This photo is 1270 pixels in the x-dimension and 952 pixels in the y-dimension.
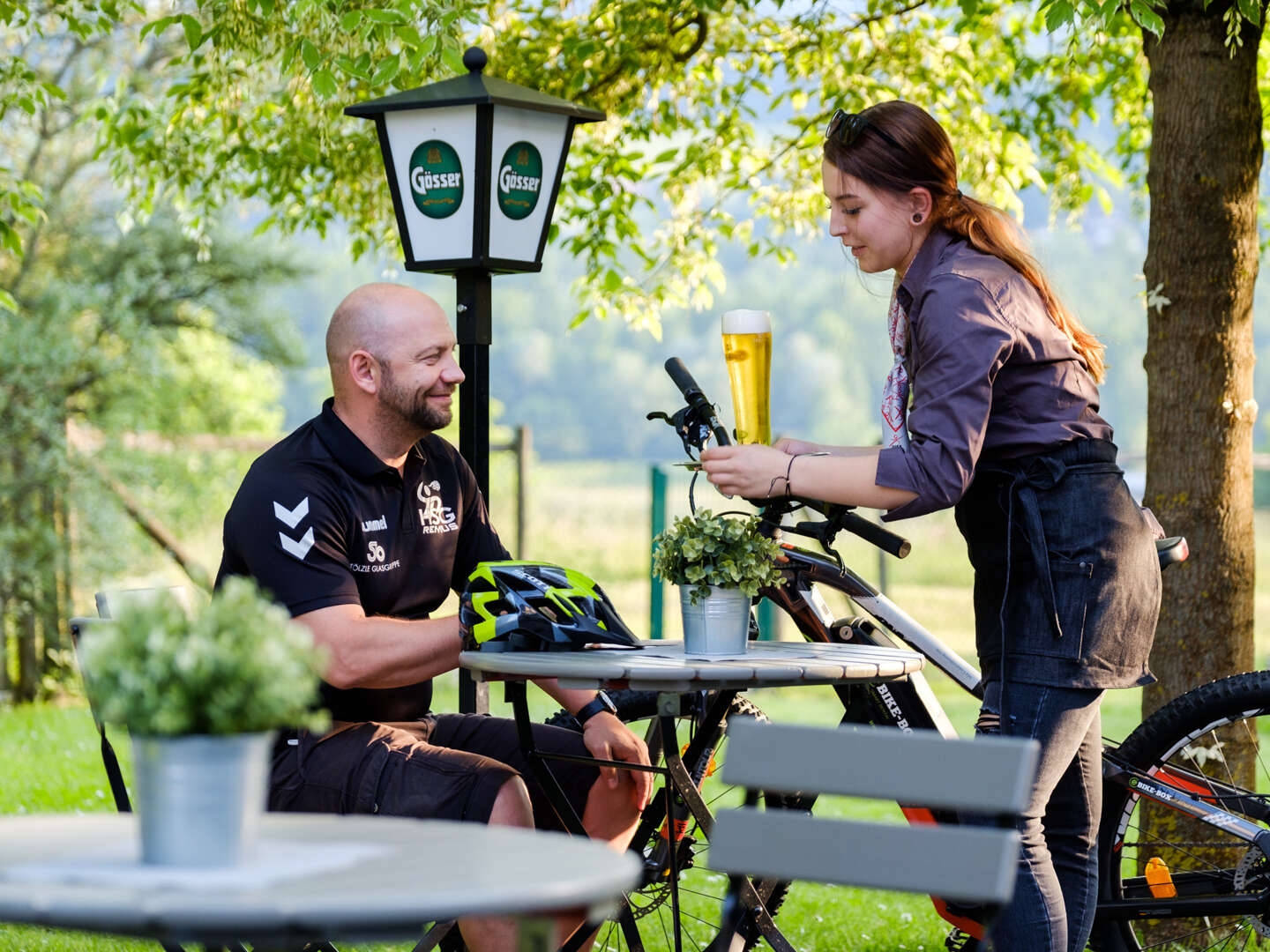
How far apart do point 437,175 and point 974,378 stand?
1.68 m

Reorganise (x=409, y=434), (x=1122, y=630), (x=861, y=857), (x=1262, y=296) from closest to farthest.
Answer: (x=861, y=857) → (x=1122, y=630) → (x=409, y=434) → (x=1262, y=296)

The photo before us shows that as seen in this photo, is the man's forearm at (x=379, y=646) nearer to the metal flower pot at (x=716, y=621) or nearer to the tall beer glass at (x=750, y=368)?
the metal flower pot at (x=716, y=621)

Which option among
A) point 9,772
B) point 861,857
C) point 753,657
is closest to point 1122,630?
point 753,657

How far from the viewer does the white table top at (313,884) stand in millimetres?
1219

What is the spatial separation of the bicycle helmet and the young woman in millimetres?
327

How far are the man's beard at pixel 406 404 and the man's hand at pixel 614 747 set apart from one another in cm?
68

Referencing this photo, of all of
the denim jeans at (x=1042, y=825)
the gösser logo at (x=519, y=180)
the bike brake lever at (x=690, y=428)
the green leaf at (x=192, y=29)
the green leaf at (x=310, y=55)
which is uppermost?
the green leaf at (x=192, y=29)

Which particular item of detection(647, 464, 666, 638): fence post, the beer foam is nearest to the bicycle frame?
the beer foam

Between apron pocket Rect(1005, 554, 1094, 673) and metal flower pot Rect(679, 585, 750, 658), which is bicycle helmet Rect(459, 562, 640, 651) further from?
apron pocket Rect(1005, 554, 1094, 673)

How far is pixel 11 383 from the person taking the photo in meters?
8.32

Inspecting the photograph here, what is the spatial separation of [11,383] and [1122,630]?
735cm

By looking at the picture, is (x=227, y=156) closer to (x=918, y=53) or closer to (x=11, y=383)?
(x=918, y=53)

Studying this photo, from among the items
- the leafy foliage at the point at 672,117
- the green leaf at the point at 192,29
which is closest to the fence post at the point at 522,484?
the leafy foliage at the point at 672,117

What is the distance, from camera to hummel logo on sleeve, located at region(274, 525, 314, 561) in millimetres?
2609
